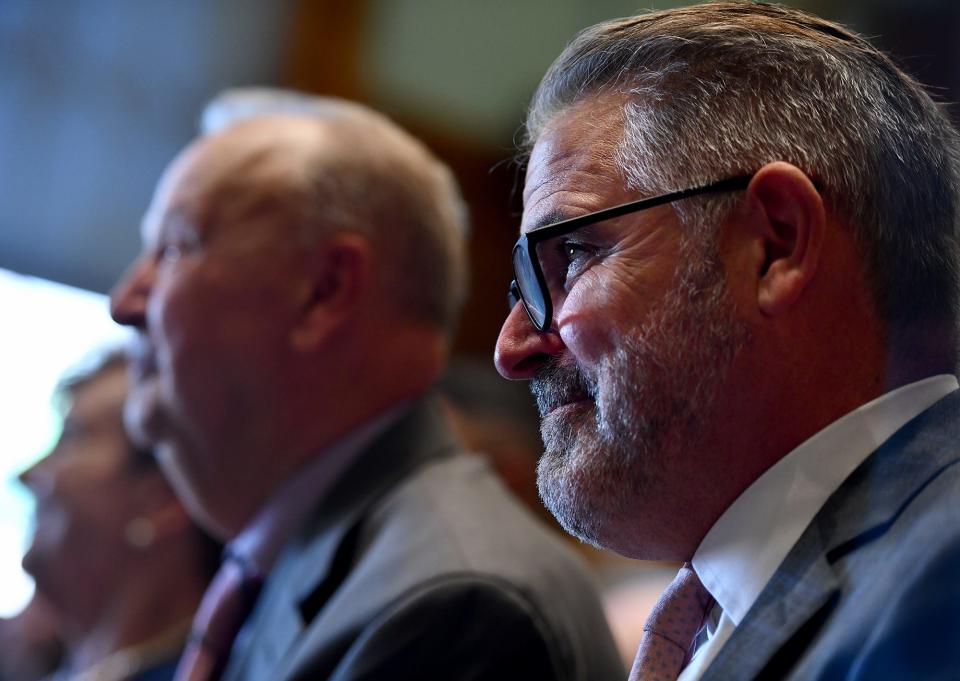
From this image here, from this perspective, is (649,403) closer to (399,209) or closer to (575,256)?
(575,256)

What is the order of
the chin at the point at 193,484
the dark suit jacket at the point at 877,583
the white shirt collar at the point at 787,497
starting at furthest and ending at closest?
the chin at the point at 193,484, the white shirt collar at the point at 787,497, the dark suit jacket at the point at 877,583

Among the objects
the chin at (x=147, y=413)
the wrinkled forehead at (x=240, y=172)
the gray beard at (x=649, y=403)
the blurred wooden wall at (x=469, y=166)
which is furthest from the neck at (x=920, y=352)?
the chin at (x=147, y=413)

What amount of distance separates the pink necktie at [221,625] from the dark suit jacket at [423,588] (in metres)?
0.11

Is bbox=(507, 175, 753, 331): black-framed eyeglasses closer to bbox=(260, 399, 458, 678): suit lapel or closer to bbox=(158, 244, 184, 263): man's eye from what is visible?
bbox=(260, 399, 458, 678): suit lapel

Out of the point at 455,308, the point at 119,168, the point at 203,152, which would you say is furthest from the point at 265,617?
the point at 119,168

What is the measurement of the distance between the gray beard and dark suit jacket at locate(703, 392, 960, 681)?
138mm

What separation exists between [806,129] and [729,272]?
0.14 metres

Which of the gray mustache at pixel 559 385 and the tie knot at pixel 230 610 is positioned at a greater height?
the gray mustache at pixel 559 385

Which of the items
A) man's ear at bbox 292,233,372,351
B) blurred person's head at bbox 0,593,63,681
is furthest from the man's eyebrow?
blurred person's head at bbox 0,593,63,681

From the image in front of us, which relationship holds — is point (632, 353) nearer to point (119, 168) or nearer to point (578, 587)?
point (578, 587)

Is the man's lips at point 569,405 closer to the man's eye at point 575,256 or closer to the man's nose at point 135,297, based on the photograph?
the man's eye at point 575,256

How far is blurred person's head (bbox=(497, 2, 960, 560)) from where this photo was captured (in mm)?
1001

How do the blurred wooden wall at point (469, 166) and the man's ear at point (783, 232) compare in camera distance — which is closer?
the man's ear at point (783, 232)

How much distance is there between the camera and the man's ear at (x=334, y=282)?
1.90 meters
